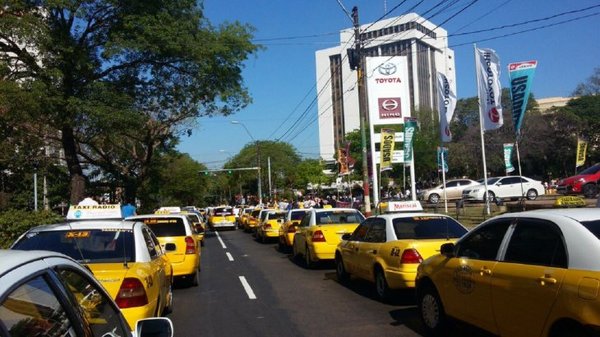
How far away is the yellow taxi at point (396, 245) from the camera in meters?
8.98

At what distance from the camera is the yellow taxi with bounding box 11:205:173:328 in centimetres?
606

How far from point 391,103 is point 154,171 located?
1591cm

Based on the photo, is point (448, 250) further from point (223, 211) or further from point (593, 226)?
point (223, 211)

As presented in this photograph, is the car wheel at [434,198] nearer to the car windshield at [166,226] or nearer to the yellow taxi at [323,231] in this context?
the yellow taxi at [323,231]

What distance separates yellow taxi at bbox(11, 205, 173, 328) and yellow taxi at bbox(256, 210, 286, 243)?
16.9 m

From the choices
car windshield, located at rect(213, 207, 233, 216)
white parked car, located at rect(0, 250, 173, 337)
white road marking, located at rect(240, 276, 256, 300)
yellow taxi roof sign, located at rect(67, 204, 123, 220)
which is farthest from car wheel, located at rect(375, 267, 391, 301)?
car windshield, located at rect(213, 207, 233, 216)

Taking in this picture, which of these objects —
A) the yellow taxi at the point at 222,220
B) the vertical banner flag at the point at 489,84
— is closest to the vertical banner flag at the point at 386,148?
the vertical banner flag at the point at 489,84

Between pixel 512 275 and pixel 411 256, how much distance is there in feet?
11.3

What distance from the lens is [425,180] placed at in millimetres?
75562

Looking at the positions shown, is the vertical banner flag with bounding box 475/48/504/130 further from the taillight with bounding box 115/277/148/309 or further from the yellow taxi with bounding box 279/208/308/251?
the taillight with bounding box 115/277/148/309

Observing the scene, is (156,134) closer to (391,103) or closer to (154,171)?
(154,171)

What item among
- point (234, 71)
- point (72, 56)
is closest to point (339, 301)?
point (72, 56)

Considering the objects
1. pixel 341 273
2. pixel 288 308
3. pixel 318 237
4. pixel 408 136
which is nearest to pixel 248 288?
pixel 341 273

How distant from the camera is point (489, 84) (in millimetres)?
23766
